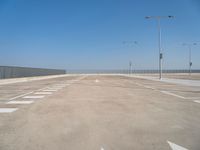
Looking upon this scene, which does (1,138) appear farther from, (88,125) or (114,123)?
(114,123)

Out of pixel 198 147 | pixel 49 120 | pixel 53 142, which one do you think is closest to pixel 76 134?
pixel 53 142

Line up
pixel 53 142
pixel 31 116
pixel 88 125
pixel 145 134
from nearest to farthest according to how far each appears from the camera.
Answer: pixel 53 142
pixel 145 134
pixel 88 125
pixel 31 116

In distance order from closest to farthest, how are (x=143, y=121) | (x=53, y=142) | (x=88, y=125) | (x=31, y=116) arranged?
1. (x=53, y=142)
2. (x=88, y=125)
3. (x=143, y=121)
4. (x=31, y=116)

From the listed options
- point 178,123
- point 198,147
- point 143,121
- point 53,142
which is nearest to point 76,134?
point 53,142

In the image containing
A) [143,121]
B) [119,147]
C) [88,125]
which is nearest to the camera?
[119,147]

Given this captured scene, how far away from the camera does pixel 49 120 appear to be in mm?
6117

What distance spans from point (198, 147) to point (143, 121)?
6.83ft

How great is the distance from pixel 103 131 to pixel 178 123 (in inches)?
100

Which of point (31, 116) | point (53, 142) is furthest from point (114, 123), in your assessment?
point (31, 116)

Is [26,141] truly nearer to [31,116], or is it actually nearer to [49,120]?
[49,120]

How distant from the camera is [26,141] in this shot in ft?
14.3

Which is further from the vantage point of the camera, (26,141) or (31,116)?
(31,116)

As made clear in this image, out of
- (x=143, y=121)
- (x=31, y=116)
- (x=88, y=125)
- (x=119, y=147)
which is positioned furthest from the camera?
(x=31, y=116)

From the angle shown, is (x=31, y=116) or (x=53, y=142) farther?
(x=31, y=116)
